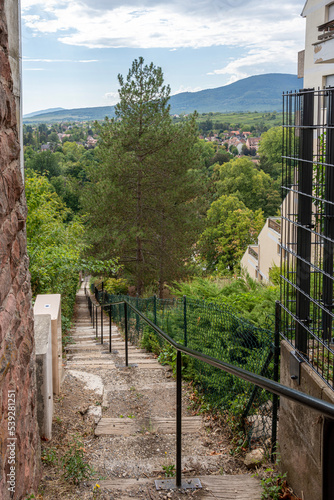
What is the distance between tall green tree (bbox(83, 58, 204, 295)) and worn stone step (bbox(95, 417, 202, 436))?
733 inches

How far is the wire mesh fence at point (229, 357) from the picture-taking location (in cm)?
401

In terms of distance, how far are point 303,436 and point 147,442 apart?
146cm

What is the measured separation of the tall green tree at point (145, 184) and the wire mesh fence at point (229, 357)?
635 inches

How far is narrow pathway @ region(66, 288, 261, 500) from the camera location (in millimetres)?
3043

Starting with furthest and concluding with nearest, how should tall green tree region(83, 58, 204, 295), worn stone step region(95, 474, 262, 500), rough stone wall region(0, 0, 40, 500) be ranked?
tall green tree region(83, 58, 204, 295) → worn stone step region(95, 474, 262, 500) → rough stone wall region(0, 0, 40, 500)

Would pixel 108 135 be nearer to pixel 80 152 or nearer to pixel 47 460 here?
pixel 47 460

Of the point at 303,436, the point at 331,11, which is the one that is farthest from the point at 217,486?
the point at 331,11

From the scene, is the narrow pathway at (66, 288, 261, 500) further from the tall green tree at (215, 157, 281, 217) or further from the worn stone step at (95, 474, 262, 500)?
the tall green tree at (215, 157, 281, 217)

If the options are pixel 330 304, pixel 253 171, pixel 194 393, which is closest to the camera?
pixel 330 304

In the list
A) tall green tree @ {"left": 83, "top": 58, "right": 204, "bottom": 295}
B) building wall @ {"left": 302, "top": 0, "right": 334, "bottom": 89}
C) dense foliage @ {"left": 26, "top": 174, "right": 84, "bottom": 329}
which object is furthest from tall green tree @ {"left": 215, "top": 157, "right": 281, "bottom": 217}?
dense foliage @ {"left": 26, "top": 174, "right": 84, "bottom": 329}

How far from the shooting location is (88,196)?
2442 centimetres

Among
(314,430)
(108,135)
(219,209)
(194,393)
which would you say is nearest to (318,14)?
(108,135)

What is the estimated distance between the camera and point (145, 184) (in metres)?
24.1

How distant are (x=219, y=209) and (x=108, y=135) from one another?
91.1 feet
